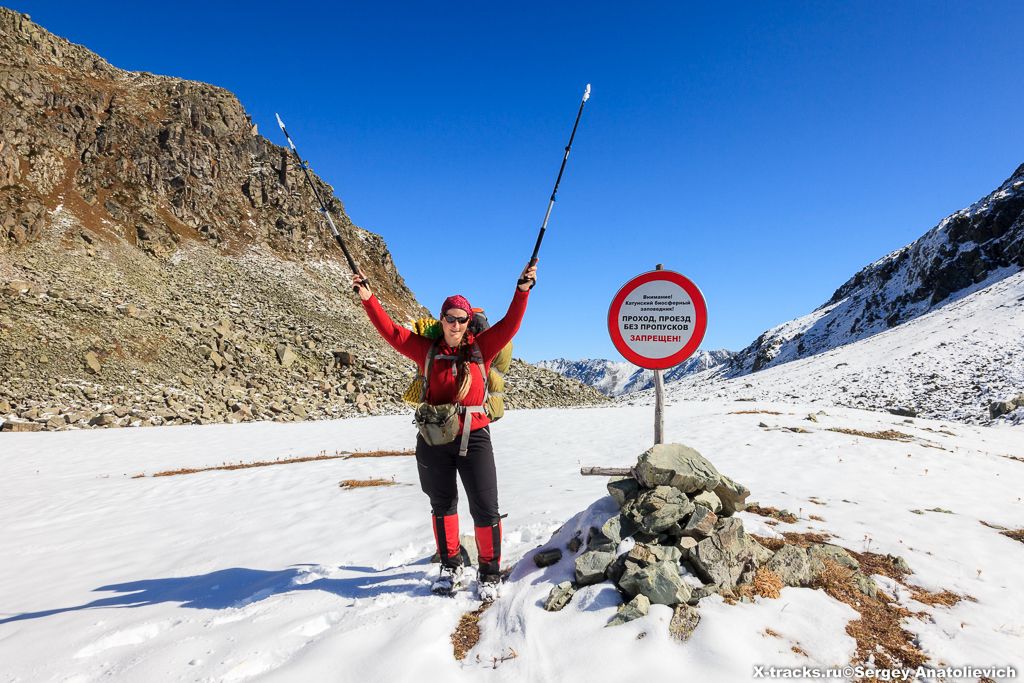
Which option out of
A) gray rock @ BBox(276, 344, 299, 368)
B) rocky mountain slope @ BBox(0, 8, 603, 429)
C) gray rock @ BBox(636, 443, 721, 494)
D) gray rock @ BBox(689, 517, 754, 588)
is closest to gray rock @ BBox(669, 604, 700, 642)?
gray rock @ BBox(689, 517, 754, 588)

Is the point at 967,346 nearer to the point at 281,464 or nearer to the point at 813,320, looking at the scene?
the point at 281,464

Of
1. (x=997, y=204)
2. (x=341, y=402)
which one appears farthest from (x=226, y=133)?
(x=997, y=204)

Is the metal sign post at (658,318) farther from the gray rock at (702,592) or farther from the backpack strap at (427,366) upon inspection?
the backpack strap at (427,366)

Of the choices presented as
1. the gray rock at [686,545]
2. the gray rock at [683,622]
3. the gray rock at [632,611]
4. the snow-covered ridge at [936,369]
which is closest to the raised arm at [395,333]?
the gray rock at [632,611]

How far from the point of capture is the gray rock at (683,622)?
3703 mm

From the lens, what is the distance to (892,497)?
850cm

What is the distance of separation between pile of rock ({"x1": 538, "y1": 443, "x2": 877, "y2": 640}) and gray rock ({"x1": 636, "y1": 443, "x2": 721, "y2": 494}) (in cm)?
1

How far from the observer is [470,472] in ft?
16.7

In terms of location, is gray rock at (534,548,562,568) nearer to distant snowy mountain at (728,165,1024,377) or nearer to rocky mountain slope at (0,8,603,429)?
rocky mountain slope at (0,8,603,429)

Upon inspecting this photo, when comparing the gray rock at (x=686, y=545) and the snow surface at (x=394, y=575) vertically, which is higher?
the gray rock at (x=686, y=545)

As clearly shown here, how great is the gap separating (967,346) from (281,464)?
6124cm

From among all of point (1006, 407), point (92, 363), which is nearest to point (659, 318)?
point (1006, 407)

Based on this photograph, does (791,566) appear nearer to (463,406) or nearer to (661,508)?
(661,508)

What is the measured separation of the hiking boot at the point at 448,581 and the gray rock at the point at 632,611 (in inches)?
74.7
